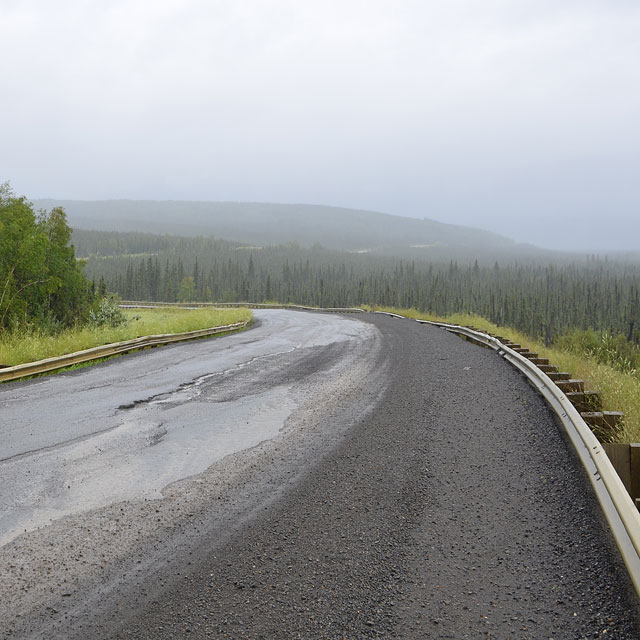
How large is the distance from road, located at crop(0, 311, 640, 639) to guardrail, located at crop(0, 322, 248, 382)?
2094mm

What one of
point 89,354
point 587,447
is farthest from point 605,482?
point 89,354

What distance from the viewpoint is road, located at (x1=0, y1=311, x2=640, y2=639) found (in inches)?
114

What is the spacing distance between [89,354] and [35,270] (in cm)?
1860

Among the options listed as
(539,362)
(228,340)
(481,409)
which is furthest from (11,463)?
(228,340)

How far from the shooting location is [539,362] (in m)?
11.1

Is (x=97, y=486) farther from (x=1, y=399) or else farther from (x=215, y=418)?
(x=1, y=399)

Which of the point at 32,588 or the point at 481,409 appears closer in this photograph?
the point at 32,588

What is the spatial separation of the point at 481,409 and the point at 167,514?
16.5 feet

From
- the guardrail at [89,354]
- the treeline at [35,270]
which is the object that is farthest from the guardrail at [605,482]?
the treeline at [35,270]

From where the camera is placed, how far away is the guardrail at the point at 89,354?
390 inches

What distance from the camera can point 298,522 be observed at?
4023 mm

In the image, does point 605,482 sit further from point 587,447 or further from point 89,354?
point 89,354

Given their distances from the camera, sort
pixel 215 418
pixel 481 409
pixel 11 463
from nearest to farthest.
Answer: pixel 11 463 < pixel 215 418 < pixel 481 409

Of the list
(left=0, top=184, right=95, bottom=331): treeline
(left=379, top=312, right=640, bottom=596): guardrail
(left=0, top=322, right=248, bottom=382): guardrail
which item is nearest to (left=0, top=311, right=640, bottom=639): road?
(left=379, top=312, right=640, bottom=596): guardrail
